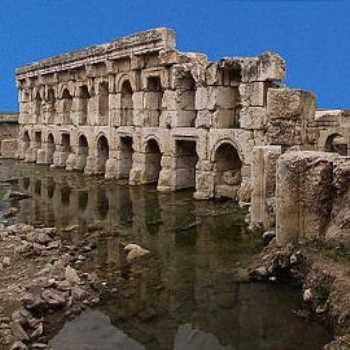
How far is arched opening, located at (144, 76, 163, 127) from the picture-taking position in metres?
19.9

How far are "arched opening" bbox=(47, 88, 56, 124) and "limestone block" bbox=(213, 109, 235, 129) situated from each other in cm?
1569

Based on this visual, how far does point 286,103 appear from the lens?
12859 mm

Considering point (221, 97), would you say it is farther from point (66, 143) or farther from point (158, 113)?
point (66, 143)

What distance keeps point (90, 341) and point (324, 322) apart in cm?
315

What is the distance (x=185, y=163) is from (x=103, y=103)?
711 centimetres

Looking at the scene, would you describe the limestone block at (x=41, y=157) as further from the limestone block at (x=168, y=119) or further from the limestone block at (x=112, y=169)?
the limestone block at (x=168, y=119)

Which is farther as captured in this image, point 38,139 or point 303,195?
point 38,139

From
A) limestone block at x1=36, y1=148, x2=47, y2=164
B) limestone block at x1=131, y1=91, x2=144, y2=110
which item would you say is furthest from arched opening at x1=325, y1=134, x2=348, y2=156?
limestone block at x1=36, y1=148, x2=47, y2=164

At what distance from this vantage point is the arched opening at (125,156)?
2167cm

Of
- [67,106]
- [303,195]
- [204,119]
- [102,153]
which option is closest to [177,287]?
[303,195]

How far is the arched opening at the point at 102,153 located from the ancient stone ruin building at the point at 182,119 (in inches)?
2.0

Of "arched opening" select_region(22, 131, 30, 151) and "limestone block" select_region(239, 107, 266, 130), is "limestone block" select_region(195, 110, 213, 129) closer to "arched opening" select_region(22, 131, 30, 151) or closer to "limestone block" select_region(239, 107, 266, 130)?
"limestone block" select_region(239, 107, 266, 130)

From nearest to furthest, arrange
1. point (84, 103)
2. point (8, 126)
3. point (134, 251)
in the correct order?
point (134, 251) → point (84, 103) → point (8, 126)

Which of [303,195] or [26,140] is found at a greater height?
[26,140]
